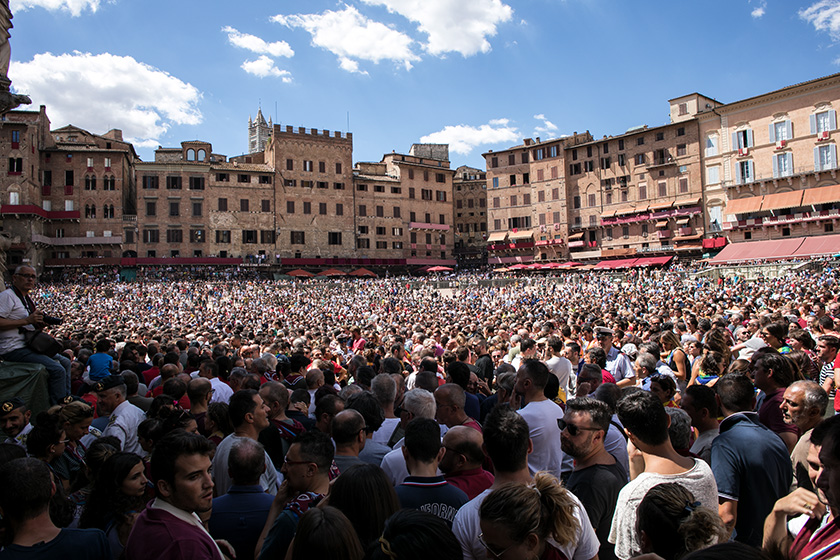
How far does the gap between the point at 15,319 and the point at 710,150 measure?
52332 mm

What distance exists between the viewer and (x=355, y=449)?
4035 millimetres

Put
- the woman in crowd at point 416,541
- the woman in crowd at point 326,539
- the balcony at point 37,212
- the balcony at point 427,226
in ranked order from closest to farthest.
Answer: the woman in crowd at point 416,541 → the woman in crowd at point 326,539 → the balcony at point 37,212 → the balcony at point 427,226

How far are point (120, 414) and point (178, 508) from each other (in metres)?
2.86

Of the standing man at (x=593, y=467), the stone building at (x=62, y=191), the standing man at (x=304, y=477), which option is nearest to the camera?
the standing man at (x=304, y=477)

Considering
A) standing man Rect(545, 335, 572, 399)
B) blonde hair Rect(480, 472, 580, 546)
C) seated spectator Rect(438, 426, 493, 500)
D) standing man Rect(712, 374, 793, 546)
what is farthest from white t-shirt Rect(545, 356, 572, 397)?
blonde hair Rect(480, 472, 580, 546)

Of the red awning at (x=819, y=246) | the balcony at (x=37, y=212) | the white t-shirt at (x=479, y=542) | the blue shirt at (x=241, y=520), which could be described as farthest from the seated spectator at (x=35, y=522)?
the balcony at (x=37, y=212)

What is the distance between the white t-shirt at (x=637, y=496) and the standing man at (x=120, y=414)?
4.14m

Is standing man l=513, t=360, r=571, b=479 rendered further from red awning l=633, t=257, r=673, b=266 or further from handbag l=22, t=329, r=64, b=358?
red awning l=633, t=257, r=673, b=266

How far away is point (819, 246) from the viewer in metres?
38.4

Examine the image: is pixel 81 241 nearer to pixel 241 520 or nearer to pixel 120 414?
pixel 120 414

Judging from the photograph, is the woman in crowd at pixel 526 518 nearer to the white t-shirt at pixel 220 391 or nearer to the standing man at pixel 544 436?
the standing man at pixel 544 436

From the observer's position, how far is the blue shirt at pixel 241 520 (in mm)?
3287

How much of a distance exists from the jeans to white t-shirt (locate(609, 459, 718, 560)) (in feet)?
19.2

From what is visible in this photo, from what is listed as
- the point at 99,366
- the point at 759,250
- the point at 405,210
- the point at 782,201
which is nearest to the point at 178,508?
the point at 99,366
